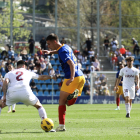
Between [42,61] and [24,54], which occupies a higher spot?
[24,54]

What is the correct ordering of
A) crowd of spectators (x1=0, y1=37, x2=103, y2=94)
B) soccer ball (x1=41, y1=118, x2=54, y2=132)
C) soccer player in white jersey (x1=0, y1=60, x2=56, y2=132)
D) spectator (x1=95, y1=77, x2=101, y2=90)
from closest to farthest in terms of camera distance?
soccer ball (x1=41, y1=118, x2=54, y2=132) < soccer player in white jersey (x1=0, y1=60, x2=56, y2=132) < spectator (x1=95, y1=77, x2=101, y2=90) < crowd of spectators (x1=0, y1=37, x2=103, y2=94)

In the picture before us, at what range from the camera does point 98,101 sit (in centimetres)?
2450

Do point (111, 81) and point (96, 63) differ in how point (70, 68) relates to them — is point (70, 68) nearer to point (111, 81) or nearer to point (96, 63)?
point (111, 81)

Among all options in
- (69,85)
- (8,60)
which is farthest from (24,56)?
(69,85)

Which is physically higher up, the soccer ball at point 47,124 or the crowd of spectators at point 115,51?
the crowd of spectators at point 115,51

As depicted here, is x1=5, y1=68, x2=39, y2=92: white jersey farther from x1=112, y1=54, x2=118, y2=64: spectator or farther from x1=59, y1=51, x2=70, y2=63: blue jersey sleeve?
x1=112, y1=54, x2=118, y2=64: spectator

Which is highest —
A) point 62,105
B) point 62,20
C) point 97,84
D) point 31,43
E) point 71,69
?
point 62,20

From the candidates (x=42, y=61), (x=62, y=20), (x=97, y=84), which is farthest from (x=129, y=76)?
(x=62, y=20)

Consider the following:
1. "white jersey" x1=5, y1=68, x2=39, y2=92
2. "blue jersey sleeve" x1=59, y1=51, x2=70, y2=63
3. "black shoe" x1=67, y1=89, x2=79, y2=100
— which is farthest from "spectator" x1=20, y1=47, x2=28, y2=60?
"black shoe" x1=67, y1=89, x2=79, y2=100

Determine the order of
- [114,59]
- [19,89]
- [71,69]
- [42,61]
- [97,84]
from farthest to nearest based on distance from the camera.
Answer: [114,59] → [42,61] → [97,84] → [19,89] → [71,69]

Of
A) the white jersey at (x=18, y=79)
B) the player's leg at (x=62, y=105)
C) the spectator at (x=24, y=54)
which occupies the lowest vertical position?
the player's leg at (x=62, y=105)

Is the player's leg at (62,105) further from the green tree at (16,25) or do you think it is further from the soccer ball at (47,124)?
the green tree at (16,25)

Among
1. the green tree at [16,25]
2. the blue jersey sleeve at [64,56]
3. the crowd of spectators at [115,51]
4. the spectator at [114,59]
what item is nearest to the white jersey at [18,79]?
the blue jersey sleeve at [64,56]

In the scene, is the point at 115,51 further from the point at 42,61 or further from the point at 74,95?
the point at 74,95
